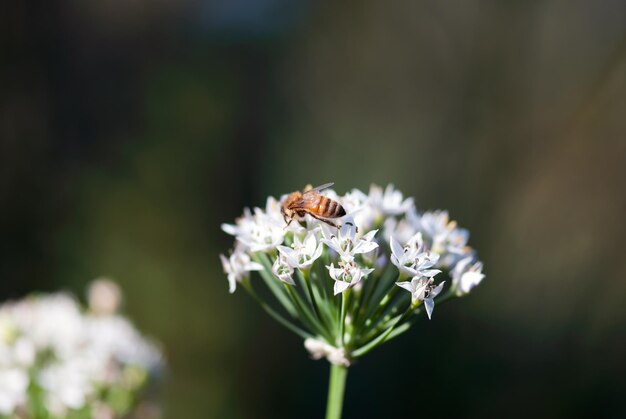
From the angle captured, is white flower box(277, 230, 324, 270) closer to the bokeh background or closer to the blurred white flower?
the blurred white flower

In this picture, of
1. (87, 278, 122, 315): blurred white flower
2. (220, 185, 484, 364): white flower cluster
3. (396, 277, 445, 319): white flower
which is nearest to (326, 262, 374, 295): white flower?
(220, 185, 484, 364): white flower cluster

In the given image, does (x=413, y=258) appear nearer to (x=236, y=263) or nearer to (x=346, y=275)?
(x=346, y=275)

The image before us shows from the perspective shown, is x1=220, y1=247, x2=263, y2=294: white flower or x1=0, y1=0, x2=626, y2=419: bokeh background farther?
x1=0, y1=0, x2=626, y2=419: bokeh background

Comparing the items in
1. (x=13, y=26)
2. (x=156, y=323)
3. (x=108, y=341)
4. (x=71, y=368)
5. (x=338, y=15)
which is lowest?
(x=71, y=368)

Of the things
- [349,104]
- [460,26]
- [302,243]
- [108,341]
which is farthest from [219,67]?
[302,243]

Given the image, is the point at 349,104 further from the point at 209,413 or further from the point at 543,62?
the point at 209,413

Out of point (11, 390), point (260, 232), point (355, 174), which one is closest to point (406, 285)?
point (260, 232)

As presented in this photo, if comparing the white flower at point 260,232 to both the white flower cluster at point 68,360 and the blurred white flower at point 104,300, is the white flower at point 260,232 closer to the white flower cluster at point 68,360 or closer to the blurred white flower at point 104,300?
the white flower cluster at point 68,360
